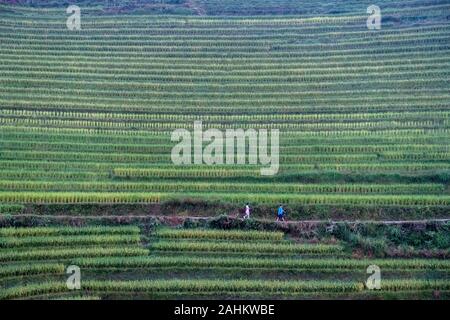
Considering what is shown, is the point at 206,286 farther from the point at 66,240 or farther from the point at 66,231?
the point at 66,231

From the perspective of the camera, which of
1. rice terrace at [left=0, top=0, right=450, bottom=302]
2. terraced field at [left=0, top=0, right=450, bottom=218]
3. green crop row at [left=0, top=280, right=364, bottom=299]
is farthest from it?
terraced field at [left=0, top=0, right=450, bottom=218]

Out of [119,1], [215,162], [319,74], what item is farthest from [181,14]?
[215,162]

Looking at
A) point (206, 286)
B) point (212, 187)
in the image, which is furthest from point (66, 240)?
point (212, 187)

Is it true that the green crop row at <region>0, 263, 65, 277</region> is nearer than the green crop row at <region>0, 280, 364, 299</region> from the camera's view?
No

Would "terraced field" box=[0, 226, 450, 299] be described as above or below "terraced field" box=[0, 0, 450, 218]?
below

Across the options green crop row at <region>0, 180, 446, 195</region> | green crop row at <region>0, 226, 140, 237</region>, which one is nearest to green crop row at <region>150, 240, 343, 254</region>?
green crop row at <region>0, 226, 140, 237</region>

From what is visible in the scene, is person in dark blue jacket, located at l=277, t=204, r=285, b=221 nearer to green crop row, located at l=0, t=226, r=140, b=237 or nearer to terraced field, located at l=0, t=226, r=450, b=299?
terraced field, located at l=0, t=226, r=450, b=299
